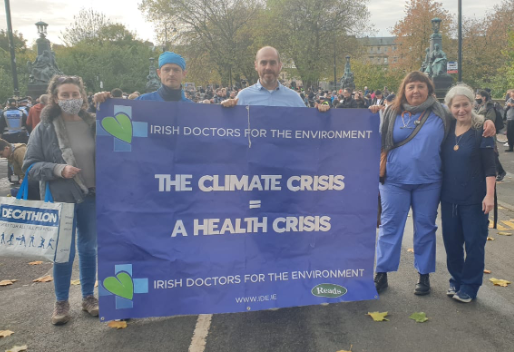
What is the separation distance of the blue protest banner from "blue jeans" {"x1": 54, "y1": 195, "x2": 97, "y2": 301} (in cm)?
→ 48

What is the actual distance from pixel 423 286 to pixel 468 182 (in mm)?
1014

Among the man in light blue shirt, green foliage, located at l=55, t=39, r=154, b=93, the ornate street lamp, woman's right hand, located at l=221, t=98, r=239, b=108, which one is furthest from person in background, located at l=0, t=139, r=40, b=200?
green foliage, located at l=55, t=39, r=154, b=93

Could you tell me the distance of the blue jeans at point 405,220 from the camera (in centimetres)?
396

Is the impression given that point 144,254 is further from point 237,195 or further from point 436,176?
point 436,176

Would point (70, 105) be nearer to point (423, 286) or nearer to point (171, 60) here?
point (171, 60)

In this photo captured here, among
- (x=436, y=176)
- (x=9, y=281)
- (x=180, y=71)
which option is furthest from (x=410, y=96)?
(x=9, y=281)

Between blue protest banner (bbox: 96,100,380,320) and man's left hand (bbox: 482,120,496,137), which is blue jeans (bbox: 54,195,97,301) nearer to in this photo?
blue protest banner (bbox: 96,100,380,320)

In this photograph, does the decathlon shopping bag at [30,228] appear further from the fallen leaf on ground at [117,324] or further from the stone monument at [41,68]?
the stone monument at [41,68]

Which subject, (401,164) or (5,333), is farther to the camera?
(401,164)

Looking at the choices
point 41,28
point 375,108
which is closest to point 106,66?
point 41,28

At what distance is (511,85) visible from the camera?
76.1 ft

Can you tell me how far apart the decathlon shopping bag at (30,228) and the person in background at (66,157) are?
0.17 m

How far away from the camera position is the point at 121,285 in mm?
3283

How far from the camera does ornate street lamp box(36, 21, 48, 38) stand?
73.6 ft
